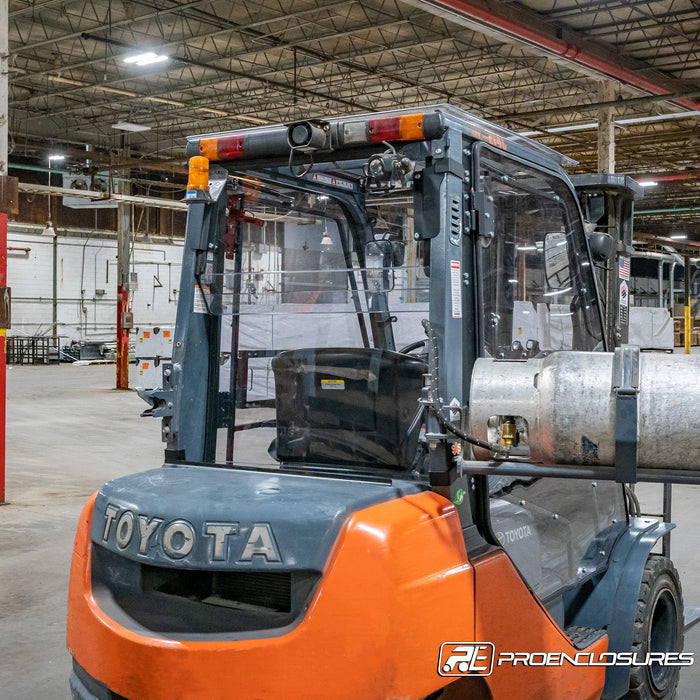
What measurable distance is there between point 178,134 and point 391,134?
76.9 ft

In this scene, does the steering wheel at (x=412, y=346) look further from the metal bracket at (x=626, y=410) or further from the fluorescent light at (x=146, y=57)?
the fluorescent light at (x=146, y=57)

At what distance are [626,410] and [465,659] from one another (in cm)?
83

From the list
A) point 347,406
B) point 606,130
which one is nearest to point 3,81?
point 347,406

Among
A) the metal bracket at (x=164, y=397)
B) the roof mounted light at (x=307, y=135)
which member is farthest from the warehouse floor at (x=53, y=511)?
the roof mounted light at (x=307, y=135)

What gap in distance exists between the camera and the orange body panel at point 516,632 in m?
2.59

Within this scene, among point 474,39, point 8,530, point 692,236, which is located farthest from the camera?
point 692,236

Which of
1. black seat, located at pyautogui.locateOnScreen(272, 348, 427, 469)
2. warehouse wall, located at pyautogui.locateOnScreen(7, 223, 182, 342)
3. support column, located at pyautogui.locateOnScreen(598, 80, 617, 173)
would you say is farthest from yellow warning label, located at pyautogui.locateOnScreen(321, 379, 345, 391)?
warehouse wall, located at pyautogui.locateOnScreen(7, 223, 182, 342)

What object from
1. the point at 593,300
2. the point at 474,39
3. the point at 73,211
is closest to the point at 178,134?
the point at 73,211

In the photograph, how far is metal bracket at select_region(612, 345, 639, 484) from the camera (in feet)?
7.33

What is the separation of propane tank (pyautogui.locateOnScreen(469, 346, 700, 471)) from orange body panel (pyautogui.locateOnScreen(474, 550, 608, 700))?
417mm

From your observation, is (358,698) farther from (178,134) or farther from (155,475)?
(178,134)

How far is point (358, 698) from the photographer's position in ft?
7.49

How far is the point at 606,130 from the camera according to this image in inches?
595

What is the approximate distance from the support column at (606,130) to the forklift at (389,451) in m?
11.8
